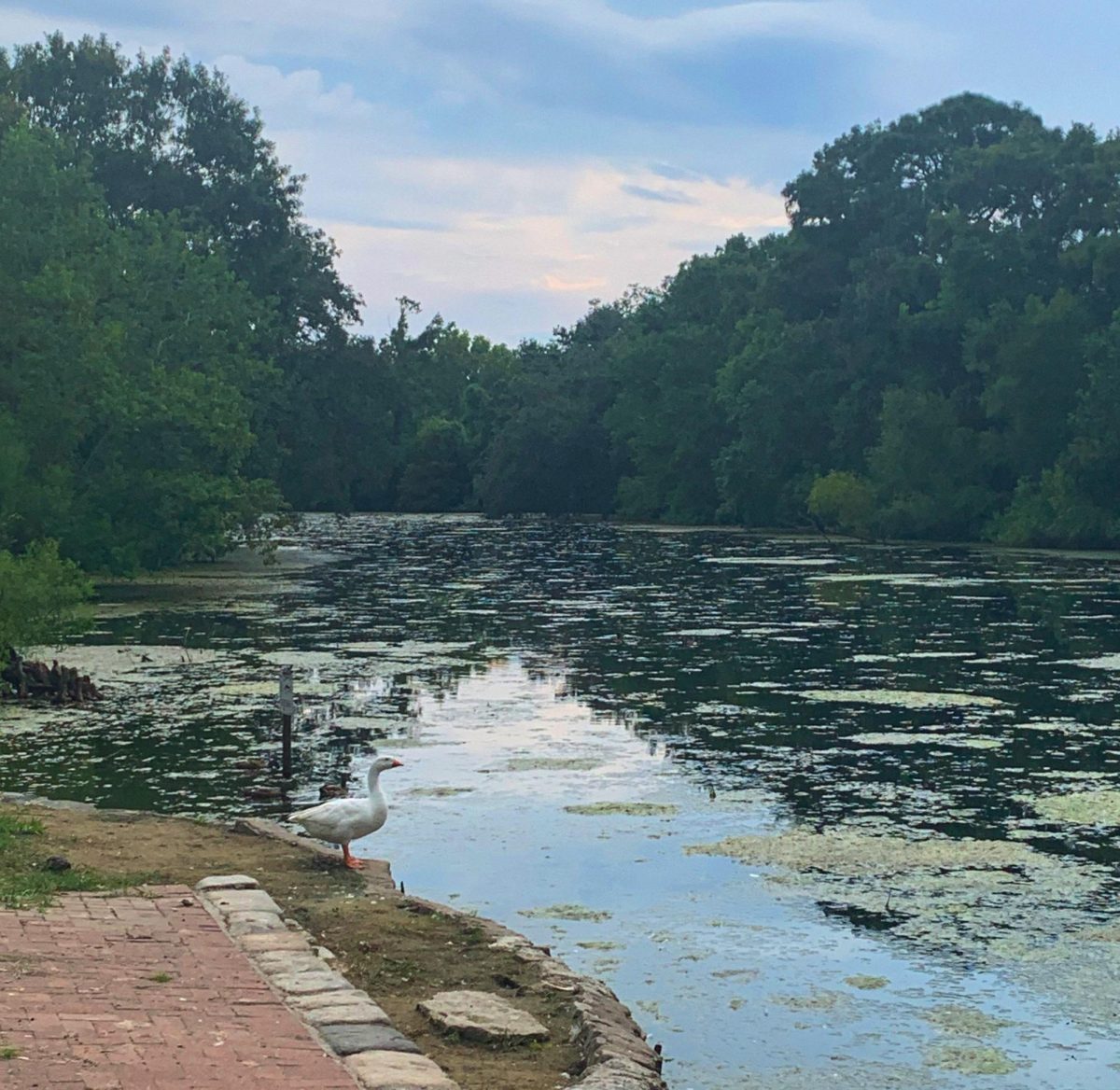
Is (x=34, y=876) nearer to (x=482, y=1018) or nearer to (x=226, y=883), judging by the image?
(x=226, y=883)

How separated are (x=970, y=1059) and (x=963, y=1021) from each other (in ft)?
1.76

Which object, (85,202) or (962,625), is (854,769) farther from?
(85,202)

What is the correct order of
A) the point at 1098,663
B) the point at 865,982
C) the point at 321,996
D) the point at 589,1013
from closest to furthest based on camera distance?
the point at 321,996, the point at 589,1013, the point at 865,982, the point at 1098,663

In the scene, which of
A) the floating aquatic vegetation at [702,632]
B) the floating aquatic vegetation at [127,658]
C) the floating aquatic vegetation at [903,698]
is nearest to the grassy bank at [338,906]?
the floating aquatic vegetation at [127,658]

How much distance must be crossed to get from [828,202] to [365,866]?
67718 millimetres

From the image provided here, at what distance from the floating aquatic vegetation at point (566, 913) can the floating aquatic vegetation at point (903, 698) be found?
379 inches

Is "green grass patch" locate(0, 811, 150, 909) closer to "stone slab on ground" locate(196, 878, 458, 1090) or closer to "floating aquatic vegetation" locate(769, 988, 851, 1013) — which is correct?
"stone slab on ground" locate(196, 878, 458, 1090)

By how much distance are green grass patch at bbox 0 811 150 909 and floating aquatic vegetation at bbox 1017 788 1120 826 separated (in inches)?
284

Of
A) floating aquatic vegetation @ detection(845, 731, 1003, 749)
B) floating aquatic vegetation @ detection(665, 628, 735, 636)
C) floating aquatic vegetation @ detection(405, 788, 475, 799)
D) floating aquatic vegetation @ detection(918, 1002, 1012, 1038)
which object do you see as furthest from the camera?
floating aquatic vegetation @ detection(665, 628, 735, 636)

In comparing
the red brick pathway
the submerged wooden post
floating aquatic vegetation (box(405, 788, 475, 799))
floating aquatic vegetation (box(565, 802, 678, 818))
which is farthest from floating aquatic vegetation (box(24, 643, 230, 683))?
the red brick pathway

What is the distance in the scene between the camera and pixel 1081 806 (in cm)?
1360

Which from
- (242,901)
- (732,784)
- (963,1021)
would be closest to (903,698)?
(732,784)

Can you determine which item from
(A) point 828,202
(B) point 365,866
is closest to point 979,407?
(A) point 828,202

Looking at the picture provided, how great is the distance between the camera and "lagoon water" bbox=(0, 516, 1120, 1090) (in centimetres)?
855
